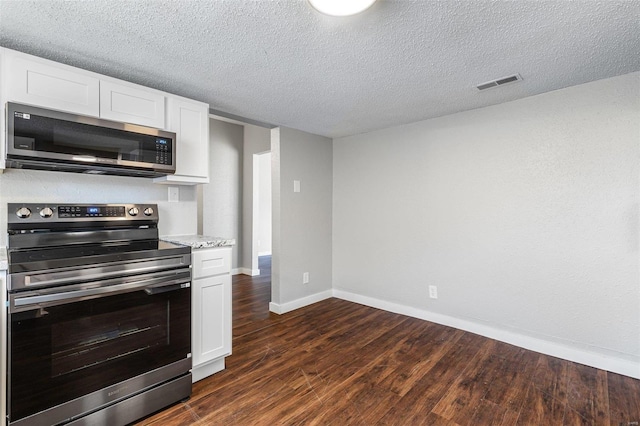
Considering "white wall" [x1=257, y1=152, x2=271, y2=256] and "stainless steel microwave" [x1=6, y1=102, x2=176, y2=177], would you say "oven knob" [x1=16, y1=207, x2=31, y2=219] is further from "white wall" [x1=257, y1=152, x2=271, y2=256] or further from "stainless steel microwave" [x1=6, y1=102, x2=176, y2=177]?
"white wall" [x1=257, y1=152, x2=271, y2=256]

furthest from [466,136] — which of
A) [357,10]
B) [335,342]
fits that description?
[335,342]

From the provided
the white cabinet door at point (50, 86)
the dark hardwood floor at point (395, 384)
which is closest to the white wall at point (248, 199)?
the dark hardwood floor at point (395, 384)

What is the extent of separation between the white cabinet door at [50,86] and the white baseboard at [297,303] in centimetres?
250

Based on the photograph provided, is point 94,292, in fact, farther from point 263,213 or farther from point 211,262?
point 263,213

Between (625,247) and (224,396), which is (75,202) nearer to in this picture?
(224,396)

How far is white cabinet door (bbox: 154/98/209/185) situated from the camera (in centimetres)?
232

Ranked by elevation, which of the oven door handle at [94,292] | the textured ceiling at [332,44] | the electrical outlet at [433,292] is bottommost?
the electrical outlet at [433,292]

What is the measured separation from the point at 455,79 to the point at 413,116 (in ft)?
2.94

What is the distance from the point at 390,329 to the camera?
3068mm

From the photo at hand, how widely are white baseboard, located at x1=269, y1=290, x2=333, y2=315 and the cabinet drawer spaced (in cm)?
137

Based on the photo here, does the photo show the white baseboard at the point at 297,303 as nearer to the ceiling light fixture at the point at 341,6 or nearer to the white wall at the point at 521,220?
the white wall at the point at 521,220

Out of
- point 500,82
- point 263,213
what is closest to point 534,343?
point 500,82

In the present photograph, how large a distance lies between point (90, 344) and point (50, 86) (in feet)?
4.86

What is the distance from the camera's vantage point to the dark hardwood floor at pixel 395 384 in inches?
70.7
